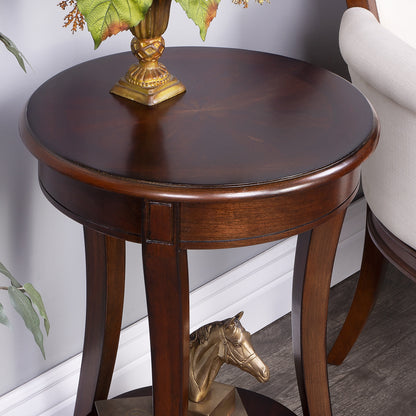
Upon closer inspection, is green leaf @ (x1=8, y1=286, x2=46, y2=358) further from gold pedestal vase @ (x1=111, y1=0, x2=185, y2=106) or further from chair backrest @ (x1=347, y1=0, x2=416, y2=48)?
chair backrest @ (x1=347, y1=0, x2=416, y2=48)

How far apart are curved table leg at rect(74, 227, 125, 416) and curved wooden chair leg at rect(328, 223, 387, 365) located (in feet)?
2.10

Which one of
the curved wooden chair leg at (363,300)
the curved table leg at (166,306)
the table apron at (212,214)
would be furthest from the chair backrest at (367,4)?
the curved table leg at (166,306)

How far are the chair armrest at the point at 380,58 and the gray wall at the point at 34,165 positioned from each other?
0.86ft

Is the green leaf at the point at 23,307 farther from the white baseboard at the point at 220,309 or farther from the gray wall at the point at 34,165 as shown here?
the white baseboard at the point at 220,309

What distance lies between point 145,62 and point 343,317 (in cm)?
115

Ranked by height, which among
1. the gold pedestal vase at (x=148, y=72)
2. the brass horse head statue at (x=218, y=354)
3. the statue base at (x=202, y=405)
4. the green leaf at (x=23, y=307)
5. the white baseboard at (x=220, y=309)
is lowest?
the white baseboard at (x=220, y=309)

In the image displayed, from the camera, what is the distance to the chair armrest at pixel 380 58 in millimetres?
1226

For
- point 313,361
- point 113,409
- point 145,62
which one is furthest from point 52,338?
point 145,62

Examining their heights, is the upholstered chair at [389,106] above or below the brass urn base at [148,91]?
below

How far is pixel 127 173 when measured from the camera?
0.87 meters

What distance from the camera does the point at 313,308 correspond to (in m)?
1.22

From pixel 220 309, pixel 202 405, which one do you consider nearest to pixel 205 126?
pixel 202 405

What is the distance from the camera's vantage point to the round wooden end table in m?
0.88

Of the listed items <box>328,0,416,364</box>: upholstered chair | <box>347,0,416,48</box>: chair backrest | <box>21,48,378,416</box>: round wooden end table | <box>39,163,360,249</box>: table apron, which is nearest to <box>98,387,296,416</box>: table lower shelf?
<box>21,48,378,416</box>: round wooden end table
